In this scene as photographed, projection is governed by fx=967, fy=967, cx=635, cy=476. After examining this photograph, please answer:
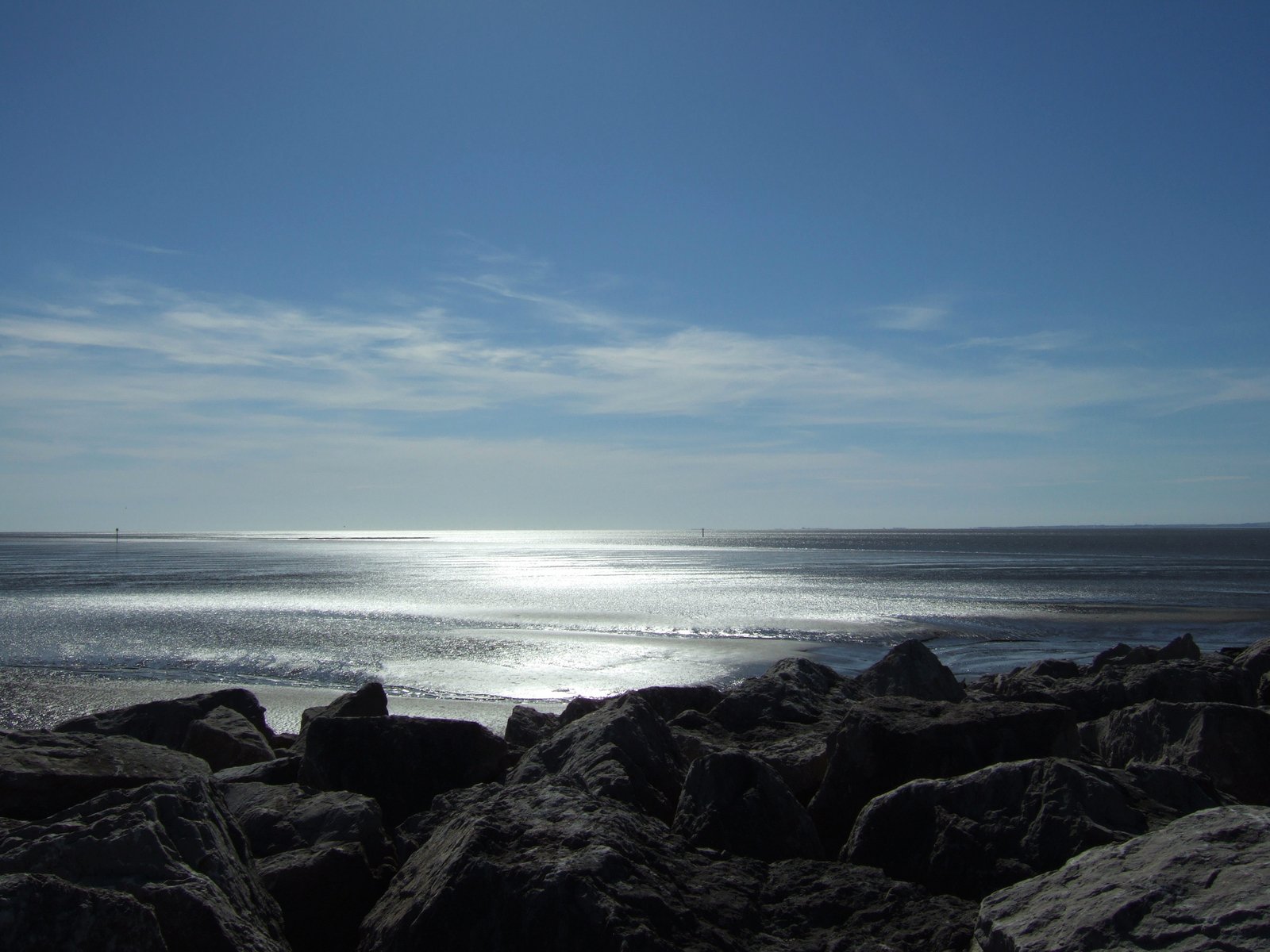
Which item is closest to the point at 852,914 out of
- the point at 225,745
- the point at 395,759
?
the point at 395,759

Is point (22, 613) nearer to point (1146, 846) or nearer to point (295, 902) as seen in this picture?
point (295, 902)

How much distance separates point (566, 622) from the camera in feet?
96.4

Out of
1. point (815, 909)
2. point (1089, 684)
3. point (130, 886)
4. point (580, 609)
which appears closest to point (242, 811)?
point (130, 886)

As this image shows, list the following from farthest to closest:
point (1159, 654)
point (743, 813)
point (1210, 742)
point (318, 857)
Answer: point (1159, 654), point (1210, 742), point (743, 813), point (318, 857)

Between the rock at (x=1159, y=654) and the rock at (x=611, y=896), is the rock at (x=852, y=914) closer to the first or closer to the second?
the rock at (x=611, y=896)

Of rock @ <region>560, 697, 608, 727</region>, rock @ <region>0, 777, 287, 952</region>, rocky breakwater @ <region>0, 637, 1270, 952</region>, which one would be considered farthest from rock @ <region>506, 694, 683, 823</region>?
rock @ <region>560, 697, 608, 727</region>

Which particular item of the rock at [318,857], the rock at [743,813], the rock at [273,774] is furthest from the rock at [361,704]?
the rock at [743,813]

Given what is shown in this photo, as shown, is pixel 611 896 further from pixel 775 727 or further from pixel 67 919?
pixel 775 727

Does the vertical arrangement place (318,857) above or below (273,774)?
above

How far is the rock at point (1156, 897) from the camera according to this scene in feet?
9.67

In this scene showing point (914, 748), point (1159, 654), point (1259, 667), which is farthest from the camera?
point (1159, 654)

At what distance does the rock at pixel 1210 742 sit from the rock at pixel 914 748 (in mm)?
1237

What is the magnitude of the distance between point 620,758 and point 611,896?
6.83ft

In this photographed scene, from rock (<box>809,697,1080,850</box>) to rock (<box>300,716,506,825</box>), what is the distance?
88.0 inches
